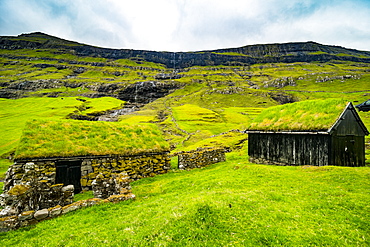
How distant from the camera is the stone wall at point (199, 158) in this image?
2478 centimetres

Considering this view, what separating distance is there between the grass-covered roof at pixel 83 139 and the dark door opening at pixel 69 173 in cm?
89

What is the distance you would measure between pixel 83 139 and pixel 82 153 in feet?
6.99

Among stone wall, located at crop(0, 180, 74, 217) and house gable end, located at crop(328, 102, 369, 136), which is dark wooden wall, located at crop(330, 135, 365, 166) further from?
stone wall, located at crop(0, 180, 74, 217)

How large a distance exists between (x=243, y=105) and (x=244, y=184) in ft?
522

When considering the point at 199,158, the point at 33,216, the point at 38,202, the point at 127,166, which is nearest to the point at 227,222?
the point at 33,216

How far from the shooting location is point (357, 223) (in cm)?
905

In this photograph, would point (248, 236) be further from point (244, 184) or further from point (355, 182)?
point (355, 182)

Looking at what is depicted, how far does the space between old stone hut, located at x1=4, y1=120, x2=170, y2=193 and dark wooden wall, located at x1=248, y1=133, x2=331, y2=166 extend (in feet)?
46.9

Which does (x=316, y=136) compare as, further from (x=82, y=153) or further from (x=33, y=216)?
(x=33, y=216)

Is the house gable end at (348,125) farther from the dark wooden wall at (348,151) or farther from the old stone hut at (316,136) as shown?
the dark wooden wall at (348,151)

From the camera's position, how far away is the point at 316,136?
22656 millimetres

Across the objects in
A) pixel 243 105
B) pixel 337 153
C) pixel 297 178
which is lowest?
pixel 297 178

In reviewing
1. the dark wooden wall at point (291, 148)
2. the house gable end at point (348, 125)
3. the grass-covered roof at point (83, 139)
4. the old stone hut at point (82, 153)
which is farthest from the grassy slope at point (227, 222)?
the house gable end at point (348, 125)

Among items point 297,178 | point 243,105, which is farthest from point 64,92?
point 297,178
